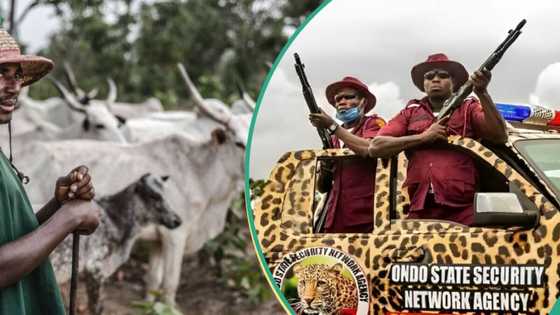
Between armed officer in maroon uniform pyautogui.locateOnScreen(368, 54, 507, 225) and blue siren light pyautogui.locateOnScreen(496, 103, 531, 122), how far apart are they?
0.04 metres

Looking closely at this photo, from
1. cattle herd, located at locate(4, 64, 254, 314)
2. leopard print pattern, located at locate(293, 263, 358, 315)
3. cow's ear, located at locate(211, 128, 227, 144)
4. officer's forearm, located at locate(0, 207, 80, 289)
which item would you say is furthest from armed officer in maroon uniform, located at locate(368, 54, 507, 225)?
cow's ear, located at locate(211, 128, 227, 144)

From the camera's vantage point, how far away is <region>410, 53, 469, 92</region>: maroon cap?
3334mm

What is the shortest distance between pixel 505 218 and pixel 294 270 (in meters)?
0.85

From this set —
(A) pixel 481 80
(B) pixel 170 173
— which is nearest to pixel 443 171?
(A) pixel 481 80

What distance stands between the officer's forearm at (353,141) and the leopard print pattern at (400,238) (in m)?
0.03

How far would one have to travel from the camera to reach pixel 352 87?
11.5 ft

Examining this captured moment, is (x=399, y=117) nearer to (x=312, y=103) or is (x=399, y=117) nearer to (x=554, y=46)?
(x=312, y=103)

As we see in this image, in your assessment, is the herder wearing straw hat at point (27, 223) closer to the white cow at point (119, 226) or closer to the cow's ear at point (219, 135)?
the white cow at point (119, 226)

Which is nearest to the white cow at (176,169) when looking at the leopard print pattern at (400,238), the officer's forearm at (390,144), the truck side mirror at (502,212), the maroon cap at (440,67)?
the leopard print pattern at (400,238)

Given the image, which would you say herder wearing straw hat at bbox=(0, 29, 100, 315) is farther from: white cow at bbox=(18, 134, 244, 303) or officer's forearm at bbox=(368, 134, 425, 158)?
white cow at bbox=(18, 134, 244, 303)

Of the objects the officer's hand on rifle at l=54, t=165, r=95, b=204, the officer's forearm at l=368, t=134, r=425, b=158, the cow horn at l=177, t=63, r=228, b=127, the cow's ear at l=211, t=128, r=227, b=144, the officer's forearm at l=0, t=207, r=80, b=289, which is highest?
the cow horn at l=177, t=63, r=228, b=127

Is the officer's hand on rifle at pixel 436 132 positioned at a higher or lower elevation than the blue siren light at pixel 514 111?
lower

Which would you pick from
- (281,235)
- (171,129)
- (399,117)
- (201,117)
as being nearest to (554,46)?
(399,117)

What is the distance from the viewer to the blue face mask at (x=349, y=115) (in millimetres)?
3547
